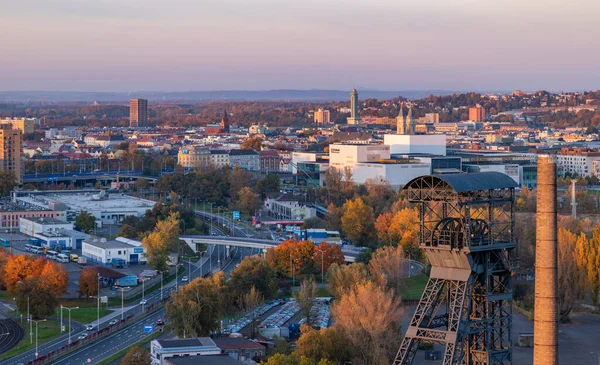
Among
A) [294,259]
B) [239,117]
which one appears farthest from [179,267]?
[239,117]

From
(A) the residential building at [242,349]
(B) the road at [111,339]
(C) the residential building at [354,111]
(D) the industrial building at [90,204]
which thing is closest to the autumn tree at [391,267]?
(B) the road at [111,339]

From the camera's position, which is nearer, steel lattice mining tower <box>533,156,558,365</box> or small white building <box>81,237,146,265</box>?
steel lattice mining tower <box>533,156,558,365</box>

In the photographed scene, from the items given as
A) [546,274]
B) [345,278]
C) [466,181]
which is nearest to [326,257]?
[345,278]

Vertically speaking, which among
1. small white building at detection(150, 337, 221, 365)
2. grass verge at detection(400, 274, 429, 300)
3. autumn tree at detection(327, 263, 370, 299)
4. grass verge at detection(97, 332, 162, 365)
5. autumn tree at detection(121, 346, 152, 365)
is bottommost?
grass verge at detection(97, 332, 162, 365)

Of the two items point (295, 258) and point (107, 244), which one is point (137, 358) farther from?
point (107, 244)

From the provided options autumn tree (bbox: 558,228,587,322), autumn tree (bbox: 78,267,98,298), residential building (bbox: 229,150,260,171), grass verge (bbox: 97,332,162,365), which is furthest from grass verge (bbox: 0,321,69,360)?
Answer: residential building (bbox: 229,150,260,171)

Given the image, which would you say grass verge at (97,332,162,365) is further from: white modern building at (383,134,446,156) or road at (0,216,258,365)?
white modern building at (383,134,446,156)

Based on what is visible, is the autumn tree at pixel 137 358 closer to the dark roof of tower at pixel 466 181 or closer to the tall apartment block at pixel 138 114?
the dark roof of tower at pixel 466 181
